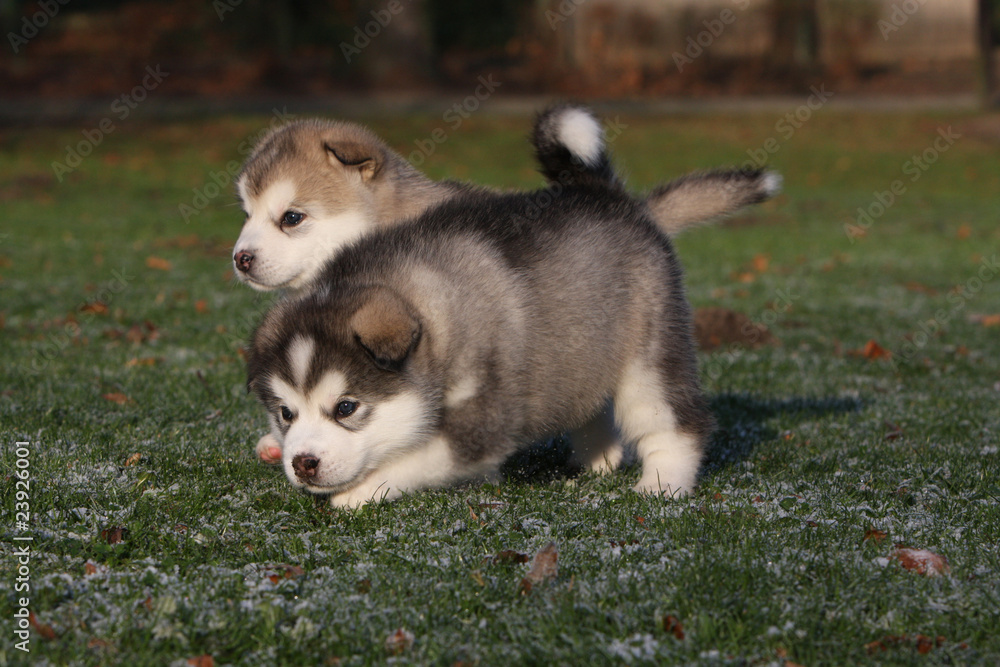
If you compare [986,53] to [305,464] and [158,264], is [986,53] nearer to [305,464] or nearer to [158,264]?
[158,264]

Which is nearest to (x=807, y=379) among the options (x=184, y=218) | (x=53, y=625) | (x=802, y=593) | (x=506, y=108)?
(x=802, y=593)

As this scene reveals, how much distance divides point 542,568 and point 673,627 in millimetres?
594

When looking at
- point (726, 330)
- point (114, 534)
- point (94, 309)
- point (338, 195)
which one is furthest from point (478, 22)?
point (114, 534)

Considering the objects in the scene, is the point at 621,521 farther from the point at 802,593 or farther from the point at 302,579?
the point at 302,579

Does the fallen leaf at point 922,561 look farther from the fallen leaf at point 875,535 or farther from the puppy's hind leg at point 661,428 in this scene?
the puppy's hind leg at point 661,428

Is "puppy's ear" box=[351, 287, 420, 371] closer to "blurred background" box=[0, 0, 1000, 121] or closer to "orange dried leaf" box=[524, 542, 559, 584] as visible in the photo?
"orange dried leaf" box=[524, 542, 559, 584]

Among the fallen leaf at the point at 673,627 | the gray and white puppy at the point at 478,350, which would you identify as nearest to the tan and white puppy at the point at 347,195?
the gray and white puppy at the point at 478,350

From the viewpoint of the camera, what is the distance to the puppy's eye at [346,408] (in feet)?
14.0

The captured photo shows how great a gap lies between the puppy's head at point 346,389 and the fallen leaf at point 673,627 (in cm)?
133

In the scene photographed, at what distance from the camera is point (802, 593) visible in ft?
12.1

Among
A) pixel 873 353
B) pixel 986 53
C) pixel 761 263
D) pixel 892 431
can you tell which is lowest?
pixel 986 53

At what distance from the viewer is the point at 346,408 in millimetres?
4277

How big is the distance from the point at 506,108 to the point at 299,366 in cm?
2467

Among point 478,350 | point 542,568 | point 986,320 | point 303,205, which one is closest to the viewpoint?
point 542,568
